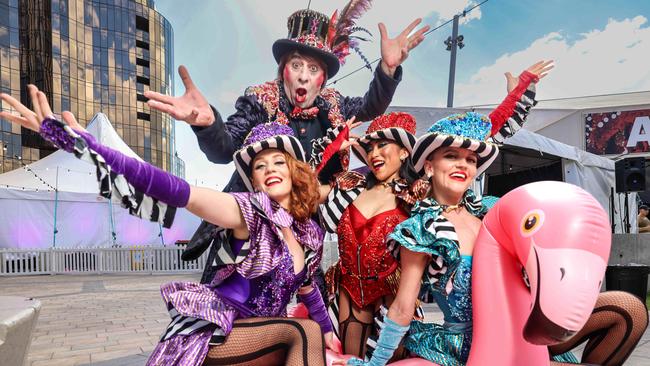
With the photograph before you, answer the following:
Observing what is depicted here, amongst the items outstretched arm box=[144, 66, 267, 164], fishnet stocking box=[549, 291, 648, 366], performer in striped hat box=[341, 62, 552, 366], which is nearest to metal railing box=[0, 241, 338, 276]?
outstretched arm box=[144, 66, 267, 164]

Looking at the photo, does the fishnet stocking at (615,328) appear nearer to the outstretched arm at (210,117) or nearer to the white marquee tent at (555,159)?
the outstretched arm at (210,117)

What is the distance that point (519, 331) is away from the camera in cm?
147

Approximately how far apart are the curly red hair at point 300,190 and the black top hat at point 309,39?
775 millimetres

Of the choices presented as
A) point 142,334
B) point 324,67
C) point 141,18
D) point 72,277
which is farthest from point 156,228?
→ point 141,18

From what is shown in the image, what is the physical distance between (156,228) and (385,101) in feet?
42.5

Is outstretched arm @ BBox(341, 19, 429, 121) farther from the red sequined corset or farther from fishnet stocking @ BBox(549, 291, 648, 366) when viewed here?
fishnet stocking @ BBox(549, 291, 648, 366)

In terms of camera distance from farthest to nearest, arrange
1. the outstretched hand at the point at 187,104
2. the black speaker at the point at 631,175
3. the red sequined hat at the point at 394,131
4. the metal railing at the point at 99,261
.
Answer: the metal railing at the point at 99,261 → the black speaker at the point at 631,175 → the red sequined hat at the point at 394,131 → the outstretched hand at the point at 187,104

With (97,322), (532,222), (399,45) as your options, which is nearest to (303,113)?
(399,45)

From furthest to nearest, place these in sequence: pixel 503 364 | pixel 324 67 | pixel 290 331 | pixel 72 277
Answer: pixel 72 277 < pixel 324 67 < pixel 290 331 < pixel 503 364

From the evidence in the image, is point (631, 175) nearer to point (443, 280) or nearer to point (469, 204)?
point (469, 204)

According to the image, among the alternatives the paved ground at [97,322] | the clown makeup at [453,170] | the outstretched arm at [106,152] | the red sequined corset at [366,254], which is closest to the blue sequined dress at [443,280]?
the clown makeup at [453,170]

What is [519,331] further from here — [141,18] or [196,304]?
[141,18]

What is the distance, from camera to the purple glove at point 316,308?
2.01 m

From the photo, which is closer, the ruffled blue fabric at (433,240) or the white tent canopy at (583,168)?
the ruffled blue fabric at (433,240)
